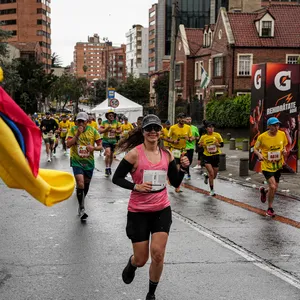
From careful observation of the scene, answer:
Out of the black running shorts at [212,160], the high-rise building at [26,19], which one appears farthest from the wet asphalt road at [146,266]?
the high-rise building at [26,19]

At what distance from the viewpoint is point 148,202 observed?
Answer: 240 inches

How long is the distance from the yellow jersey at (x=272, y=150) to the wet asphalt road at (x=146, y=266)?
97 cm

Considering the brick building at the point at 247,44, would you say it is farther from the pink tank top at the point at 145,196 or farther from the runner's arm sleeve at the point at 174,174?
the pink tank top at the point at 145,196

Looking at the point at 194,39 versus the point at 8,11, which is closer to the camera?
the point at 194,39

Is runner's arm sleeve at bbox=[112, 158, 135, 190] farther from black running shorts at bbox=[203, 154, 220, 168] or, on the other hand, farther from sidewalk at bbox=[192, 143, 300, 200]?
sidewalk at bbox=[192, 143, 300, 200]

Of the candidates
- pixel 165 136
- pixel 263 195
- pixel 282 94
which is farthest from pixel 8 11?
pixel 263 195

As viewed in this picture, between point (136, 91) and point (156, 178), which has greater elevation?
Result: point (156, 178)

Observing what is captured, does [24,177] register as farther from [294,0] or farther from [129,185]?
[294,0]

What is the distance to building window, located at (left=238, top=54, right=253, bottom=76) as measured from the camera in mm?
47094

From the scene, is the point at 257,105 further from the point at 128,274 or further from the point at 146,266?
the point at 128,274

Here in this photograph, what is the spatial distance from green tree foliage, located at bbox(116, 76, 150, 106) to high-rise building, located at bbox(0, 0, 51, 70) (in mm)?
40306

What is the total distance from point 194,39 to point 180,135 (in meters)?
45.3

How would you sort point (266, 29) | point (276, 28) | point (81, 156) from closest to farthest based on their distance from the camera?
point (81, 156) < point (266, 29) < point (276, 28)

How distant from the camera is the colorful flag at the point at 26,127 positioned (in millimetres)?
3586
